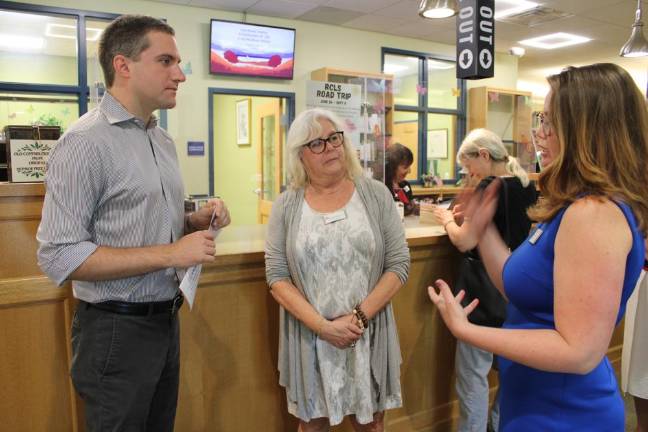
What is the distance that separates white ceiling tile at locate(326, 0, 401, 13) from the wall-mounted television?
683mm

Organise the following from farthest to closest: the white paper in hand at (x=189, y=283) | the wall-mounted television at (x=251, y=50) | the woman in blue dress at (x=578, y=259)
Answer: the wall-mounted television at (x=251, y=50), the white paper in hand at (x=189, y=283), the woman in blue dress at (x=578, y=259)

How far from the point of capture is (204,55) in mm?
5602

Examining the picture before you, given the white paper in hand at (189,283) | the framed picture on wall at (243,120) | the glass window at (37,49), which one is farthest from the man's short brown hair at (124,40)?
the framed picture on wall at (243,120)

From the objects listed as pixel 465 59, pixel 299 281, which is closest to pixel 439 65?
pixel 465 59

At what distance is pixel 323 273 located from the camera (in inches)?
68.3

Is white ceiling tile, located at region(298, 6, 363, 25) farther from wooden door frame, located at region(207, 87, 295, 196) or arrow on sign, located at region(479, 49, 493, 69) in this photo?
arrow on sign, located at region(479, 49, 493, 69)

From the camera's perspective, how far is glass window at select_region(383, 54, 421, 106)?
24.3 feet

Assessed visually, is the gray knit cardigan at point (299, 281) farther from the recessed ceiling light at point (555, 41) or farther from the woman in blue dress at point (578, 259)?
the recessed ceiling light at point (555, 41)

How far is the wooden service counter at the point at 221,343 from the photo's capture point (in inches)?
67.0

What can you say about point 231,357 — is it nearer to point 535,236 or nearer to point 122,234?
point 122,234

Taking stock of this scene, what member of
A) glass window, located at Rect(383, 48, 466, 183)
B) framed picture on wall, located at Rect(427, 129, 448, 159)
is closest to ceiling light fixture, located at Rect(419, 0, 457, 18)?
glass window, located at Rect(383, 48, 466, 183)

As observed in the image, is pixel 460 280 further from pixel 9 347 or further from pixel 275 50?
pixel 275 50

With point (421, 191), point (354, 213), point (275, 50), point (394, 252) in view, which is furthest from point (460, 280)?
point (421, 191)

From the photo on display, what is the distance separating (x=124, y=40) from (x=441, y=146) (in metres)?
7.05
